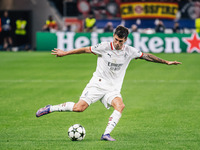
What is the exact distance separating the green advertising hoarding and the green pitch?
605cm

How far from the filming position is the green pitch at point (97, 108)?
8914mm

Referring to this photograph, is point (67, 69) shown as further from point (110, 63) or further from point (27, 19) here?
point (27, 19)

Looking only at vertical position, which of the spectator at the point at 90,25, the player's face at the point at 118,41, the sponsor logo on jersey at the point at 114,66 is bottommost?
the spectator at the point at 90,25

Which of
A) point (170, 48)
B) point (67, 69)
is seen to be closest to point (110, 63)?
point (67, 69)

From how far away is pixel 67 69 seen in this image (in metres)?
23.2

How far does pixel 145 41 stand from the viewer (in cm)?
3181

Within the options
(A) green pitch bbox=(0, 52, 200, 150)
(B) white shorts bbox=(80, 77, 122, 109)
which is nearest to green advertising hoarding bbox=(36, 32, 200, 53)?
(A) green pitch bbox=(0, 52, 200, 150)

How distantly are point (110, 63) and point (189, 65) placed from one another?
1582cm

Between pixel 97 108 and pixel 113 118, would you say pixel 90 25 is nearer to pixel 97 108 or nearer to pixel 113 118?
pixel 97 108

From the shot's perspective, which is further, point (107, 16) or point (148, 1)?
point (107, 16)

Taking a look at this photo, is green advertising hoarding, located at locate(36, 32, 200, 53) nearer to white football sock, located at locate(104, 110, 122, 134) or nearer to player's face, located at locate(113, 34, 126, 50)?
player's face, located at locate(113, 34, 126, 50)

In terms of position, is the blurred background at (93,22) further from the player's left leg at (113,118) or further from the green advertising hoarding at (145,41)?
the player's left leg at (113,118)

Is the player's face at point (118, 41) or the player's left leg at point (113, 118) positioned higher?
the player's face at point (118, 41)

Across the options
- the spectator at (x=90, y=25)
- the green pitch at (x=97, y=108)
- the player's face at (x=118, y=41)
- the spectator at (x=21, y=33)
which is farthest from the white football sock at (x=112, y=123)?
the spectator at (x=21, y=33)
